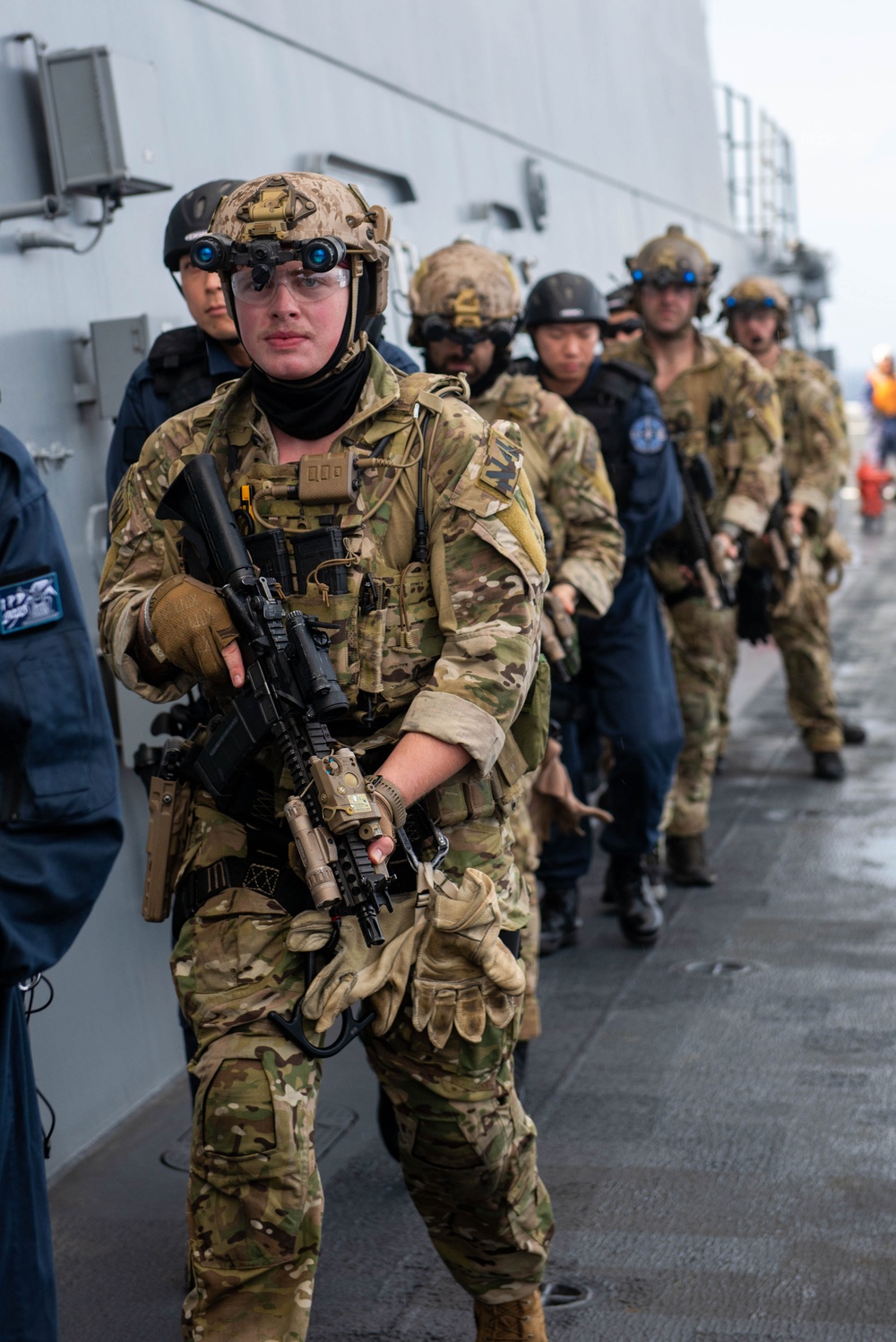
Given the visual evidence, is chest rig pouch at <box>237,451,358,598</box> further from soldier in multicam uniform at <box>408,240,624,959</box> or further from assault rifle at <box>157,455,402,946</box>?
soldier in multicam uniform at <box>408,240,624,959</box>

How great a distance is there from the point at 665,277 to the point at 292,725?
11.6 feet

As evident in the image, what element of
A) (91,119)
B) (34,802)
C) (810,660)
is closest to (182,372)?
(91,119)

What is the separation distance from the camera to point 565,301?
179 inches

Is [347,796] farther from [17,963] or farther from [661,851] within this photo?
[661,851]

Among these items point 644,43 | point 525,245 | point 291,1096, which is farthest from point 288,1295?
point 644,43

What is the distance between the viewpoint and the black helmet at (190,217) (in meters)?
3.43

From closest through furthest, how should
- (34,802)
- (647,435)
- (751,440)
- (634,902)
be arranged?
(34,802)
(647,435)
(634,902)
(751,440)

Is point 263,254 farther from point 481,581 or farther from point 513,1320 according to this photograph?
point 513,1320

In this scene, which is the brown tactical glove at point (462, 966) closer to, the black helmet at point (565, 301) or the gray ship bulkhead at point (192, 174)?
the gray ship bulkhead at point (192, 174)

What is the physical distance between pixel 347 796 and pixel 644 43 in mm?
9692

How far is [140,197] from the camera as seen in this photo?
4.12 meters

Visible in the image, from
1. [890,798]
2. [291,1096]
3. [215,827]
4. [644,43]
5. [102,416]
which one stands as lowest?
[890,798]

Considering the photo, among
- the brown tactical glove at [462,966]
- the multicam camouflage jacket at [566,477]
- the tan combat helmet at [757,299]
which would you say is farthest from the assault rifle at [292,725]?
the tan combat helmet at [757,299]

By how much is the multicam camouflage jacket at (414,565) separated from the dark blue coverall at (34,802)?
58cm
